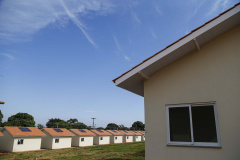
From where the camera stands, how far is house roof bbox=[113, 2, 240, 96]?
15.0 feet

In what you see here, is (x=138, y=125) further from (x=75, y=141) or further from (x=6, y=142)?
(x=6, y=142)

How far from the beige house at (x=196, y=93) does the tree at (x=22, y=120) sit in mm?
70229

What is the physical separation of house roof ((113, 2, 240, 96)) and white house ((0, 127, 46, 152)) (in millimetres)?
30852

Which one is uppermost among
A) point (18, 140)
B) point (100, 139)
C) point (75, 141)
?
point (18, 140)

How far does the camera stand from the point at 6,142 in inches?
1153

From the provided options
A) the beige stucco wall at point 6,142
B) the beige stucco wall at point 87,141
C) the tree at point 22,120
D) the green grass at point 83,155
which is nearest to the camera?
the green grass at point 83,155

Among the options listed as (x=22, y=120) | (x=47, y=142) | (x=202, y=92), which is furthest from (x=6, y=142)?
(x=22, y=120)

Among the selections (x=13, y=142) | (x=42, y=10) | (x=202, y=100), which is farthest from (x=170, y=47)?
(x=13, y=142)

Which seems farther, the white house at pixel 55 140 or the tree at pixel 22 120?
the tree at pixel 22 120

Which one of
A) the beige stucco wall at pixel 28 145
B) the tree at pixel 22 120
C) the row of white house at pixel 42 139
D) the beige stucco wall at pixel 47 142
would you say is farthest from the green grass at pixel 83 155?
the tree at pixel 22 120

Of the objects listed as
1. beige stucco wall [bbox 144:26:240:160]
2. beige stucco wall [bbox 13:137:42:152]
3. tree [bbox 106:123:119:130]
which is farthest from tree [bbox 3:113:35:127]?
beige stucco wall [bbox 144:26:240:160]

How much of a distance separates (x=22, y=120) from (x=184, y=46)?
239 feet

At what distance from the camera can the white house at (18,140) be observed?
28609 mm

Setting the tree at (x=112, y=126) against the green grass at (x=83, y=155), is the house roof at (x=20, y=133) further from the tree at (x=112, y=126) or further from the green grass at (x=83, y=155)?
the tree at (x=112, y=126)
